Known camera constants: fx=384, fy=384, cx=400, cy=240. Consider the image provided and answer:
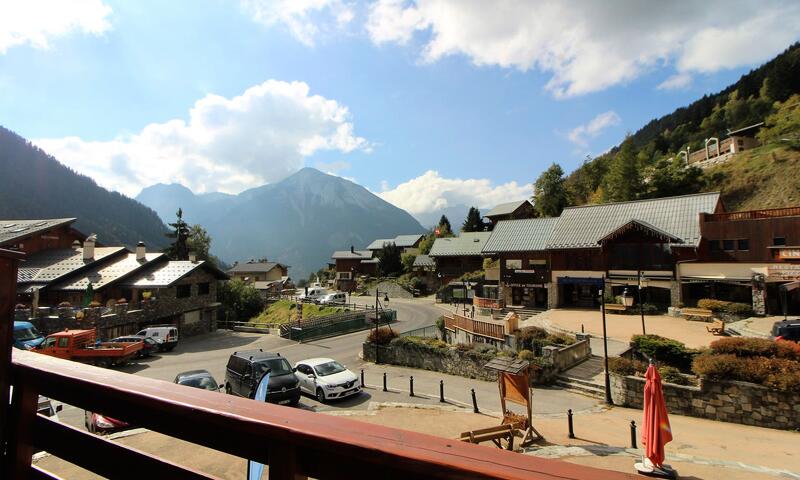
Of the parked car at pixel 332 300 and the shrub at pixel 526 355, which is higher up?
the shrub at pixel 526 355

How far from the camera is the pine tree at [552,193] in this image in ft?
231

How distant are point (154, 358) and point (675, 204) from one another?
4587 centimetres

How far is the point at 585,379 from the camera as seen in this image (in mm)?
18500

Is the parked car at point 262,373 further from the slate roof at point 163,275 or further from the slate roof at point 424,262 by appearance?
the slate roof at point 424,262

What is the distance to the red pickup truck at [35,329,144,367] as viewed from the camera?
21.2 metres

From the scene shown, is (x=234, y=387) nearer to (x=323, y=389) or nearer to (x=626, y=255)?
(x=323, y=389)

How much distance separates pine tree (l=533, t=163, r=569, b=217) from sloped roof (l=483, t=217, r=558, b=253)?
2873cm

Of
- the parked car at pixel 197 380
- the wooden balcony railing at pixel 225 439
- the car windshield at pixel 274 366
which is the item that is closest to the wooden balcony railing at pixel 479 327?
the car windshield at pixel 274 366

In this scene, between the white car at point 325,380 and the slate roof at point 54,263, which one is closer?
the white car at point 325,380

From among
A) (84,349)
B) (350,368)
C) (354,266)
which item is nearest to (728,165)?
(350,368)

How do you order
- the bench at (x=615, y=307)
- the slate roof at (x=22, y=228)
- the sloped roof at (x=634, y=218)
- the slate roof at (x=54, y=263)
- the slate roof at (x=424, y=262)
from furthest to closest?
the slate roof at (x=424, y=262) → the sloped roof at (x=634, y=218) → the slate roof at (x=22, y=228) → the slate roof at (x=54, y=263) → the bench at (x=615, y=307)

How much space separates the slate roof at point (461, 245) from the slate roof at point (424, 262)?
10.9 ft

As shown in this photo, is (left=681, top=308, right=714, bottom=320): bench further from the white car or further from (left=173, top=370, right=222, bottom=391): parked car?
(left=173, top=370, right=222, bottom=391): parked car

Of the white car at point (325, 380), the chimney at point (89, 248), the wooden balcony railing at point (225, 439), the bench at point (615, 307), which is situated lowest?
the white car at point (325, 380)
